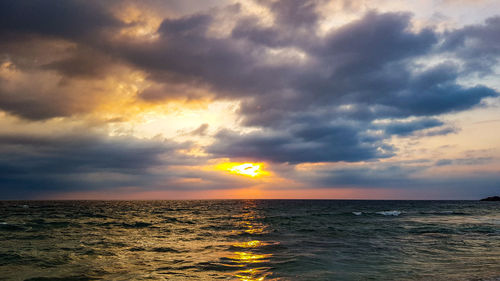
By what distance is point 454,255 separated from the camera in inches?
785

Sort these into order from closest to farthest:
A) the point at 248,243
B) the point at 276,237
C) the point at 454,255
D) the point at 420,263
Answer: the point at 420,263 → the point at 454,255 → the point at 248,243 → the point at 276,237

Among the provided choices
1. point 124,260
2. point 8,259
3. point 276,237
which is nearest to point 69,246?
point 8,259

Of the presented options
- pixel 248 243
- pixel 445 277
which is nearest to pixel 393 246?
pixel 445 277

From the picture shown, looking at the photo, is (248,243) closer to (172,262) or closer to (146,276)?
(172,262)

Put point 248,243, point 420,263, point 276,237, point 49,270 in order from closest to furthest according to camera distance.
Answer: point 49,270 < point 420,263 < point 248,243 < point 276,237

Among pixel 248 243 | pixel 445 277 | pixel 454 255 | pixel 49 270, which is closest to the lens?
pixel 445 277

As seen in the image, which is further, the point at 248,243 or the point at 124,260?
the point at 248,243

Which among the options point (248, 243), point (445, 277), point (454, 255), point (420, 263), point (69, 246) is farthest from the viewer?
point (248, 243)

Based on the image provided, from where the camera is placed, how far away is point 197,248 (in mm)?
22938

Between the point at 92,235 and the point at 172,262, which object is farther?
the point at 92,235

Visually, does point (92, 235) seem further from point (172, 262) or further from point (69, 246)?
point (172, 262)

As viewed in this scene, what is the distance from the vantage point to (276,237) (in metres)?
28.9

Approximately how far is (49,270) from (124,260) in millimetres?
3861

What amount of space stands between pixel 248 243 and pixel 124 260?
10.2 metres
